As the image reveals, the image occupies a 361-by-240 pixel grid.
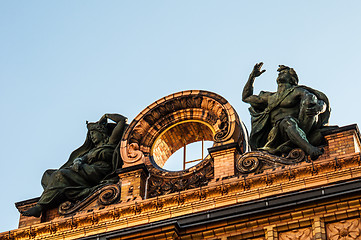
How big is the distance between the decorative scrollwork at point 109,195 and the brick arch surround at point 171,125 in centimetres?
89

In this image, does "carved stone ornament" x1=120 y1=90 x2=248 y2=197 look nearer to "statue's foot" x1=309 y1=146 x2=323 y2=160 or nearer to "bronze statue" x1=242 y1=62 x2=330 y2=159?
"bronze statue" x1=242 y1=62 x2=330 y2=159

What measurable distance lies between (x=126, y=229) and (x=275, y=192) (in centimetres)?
410

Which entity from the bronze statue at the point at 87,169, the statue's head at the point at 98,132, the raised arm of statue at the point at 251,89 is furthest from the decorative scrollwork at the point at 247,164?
the statue's head at the point at 98,132

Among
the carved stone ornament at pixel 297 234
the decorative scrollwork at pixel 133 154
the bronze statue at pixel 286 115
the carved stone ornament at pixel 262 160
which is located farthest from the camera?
the decorative scrollwork at pixel 133 154

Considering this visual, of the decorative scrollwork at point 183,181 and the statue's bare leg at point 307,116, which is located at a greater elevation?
the statue's bare leg at point 307,116

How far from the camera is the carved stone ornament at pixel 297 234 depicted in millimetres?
23844

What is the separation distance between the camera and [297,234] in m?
24.0

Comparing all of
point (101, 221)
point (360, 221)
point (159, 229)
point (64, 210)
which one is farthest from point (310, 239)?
point (64, 210)

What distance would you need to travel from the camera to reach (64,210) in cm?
2792

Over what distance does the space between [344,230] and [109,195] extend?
732 centimetres

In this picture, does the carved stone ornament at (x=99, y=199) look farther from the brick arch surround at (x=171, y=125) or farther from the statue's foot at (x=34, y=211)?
the brick arch surround at (x=171, y=125)

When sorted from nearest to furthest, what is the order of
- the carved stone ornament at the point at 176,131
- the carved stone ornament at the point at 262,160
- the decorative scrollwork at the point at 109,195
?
the carved stone ornament at the point at 262,160, the decorative scrollwork at the point at 109,195, the carved stone ornament at the point at 176,131

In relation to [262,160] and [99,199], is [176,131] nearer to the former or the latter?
[99,199]

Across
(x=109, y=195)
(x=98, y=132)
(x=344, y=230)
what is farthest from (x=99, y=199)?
(x=344, y=230)
